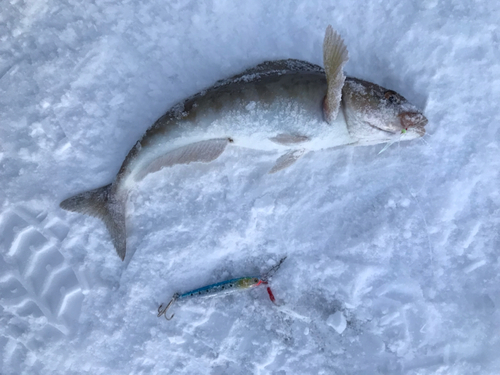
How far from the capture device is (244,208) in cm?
312

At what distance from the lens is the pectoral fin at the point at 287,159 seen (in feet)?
9.60

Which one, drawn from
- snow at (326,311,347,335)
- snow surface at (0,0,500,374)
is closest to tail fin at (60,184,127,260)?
snow surface at (0,0,500,374)

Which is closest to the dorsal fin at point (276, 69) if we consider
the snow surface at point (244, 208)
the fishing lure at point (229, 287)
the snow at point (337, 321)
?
the snow surface at point (244, 208)

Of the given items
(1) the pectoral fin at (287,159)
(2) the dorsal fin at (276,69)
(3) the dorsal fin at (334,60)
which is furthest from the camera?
(1) the pectoral fin at (287,159)

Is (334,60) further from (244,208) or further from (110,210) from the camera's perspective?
(110,210)

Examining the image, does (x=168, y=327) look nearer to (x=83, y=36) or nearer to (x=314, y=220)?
(x=314, y=220)

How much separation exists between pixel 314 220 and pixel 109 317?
6.80ft

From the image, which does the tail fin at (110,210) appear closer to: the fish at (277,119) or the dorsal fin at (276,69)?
the fish at (277,119)

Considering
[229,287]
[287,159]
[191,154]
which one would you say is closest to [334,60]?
[287,159]

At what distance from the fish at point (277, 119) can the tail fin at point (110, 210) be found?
0.15 feet

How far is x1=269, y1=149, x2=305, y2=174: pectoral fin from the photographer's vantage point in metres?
2.93

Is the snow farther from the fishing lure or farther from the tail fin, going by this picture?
the tail fin

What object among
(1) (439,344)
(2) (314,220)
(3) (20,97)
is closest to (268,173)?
(2) (314,220)

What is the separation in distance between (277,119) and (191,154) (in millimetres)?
782
